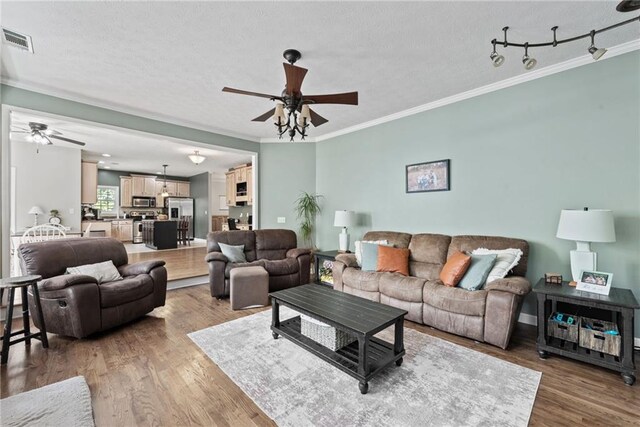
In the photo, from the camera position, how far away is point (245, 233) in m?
4.68

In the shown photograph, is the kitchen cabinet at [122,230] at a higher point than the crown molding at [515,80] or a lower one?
lower

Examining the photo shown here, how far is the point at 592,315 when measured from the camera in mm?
2582

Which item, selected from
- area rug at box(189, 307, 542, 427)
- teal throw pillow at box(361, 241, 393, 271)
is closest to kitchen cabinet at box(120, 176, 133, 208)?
area rug at box(189, 307, 542, 427)

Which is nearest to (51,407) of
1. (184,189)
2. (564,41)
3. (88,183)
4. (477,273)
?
(477,273)

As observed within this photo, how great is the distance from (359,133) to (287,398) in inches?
163

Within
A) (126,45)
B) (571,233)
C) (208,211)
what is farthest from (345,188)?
(208,211)

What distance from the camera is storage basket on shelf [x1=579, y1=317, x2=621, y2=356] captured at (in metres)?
2.10

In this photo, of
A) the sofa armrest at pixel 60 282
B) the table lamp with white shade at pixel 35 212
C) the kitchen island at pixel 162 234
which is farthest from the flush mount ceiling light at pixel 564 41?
the kitchen island at pixel 162 234

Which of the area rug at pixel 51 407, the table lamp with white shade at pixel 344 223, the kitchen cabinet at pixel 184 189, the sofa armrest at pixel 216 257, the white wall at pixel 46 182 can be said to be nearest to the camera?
the area rug at pixel 51 407

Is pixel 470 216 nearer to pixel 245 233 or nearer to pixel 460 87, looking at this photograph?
pixel 460 87

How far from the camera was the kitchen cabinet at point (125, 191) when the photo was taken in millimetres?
9477

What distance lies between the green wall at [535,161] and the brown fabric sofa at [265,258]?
1604 millimetres

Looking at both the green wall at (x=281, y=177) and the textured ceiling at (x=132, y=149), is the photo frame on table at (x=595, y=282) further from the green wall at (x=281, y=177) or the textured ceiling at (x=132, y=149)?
the textured ceiling at (x=132, y=149)

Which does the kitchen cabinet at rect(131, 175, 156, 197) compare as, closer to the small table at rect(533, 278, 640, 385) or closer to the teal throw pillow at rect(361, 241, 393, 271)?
the teal throw pillow at rect(361, 241, 393, 271)
